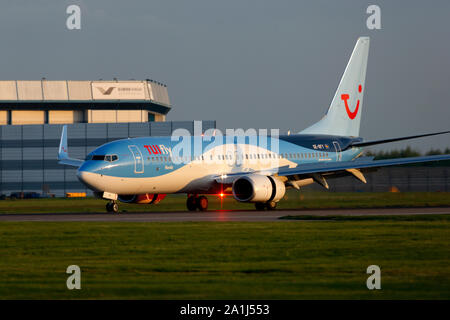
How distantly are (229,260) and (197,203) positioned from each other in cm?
2605

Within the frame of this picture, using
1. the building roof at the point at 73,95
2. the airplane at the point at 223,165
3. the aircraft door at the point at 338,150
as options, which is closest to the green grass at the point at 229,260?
the airplane at the point at 223,165

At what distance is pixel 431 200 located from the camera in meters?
49.9

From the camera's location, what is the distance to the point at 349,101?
5481 centimetres

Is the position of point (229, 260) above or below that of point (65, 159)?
below

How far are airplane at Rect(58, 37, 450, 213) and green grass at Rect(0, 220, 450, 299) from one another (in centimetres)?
1095

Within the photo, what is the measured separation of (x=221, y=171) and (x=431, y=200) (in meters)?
13.9

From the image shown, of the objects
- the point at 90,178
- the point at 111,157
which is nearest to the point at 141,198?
the point at 111,157

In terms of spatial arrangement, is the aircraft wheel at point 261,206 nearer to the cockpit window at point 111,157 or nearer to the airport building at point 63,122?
the cockpit window at point 111,157

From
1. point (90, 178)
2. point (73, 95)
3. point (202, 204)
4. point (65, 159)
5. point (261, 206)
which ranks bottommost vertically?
point (261, 206)

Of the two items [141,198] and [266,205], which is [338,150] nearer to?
[266,205]

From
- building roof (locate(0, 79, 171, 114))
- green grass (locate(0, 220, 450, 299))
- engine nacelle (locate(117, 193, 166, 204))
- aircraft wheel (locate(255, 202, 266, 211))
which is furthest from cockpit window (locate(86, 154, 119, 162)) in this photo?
building roof (locate(0, 79, 171, 114))

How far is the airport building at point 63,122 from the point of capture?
298ft

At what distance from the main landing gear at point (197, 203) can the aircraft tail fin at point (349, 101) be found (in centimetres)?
1123
